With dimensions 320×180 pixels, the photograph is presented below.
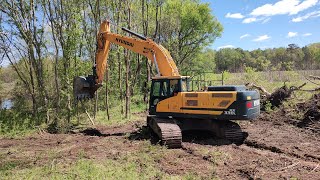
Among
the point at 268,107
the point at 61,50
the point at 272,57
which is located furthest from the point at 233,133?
the point at 272,57

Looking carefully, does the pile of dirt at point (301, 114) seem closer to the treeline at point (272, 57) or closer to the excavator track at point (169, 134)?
the excavator track at point (169, 134)

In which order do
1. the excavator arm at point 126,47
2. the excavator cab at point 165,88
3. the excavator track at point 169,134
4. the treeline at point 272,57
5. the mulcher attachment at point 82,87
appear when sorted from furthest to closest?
the treeline at point 272,57 < the mulcher attachment at point 82,87 < the excavator arm at point 126,47 < the excavator cab at point 165,88 < the excavator track at point 169,134

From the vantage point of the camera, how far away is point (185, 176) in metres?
6.54

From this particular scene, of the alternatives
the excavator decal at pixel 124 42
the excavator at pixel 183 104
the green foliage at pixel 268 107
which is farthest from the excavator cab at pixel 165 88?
the green foliage at pixel 268 107

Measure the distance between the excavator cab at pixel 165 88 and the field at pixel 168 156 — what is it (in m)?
1.28

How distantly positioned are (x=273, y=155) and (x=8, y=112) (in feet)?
44.4

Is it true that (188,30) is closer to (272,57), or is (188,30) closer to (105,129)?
(105,129)

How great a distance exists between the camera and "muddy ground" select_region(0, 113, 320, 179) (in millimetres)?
6906

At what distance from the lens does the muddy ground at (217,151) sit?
691cm

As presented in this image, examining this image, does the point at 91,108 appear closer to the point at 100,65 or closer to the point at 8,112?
the point at 8,112

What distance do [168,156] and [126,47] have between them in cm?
508

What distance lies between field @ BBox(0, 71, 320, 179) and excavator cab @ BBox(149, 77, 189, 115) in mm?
1283

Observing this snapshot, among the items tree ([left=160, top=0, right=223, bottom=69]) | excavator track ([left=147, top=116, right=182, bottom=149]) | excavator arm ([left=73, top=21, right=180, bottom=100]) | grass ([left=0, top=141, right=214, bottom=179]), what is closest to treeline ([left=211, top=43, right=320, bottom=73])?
tree ([left=160, top=0, right=223, bottom=69])

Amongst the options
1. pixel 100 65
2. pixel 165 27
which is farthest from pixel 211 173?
pixel 165 27
